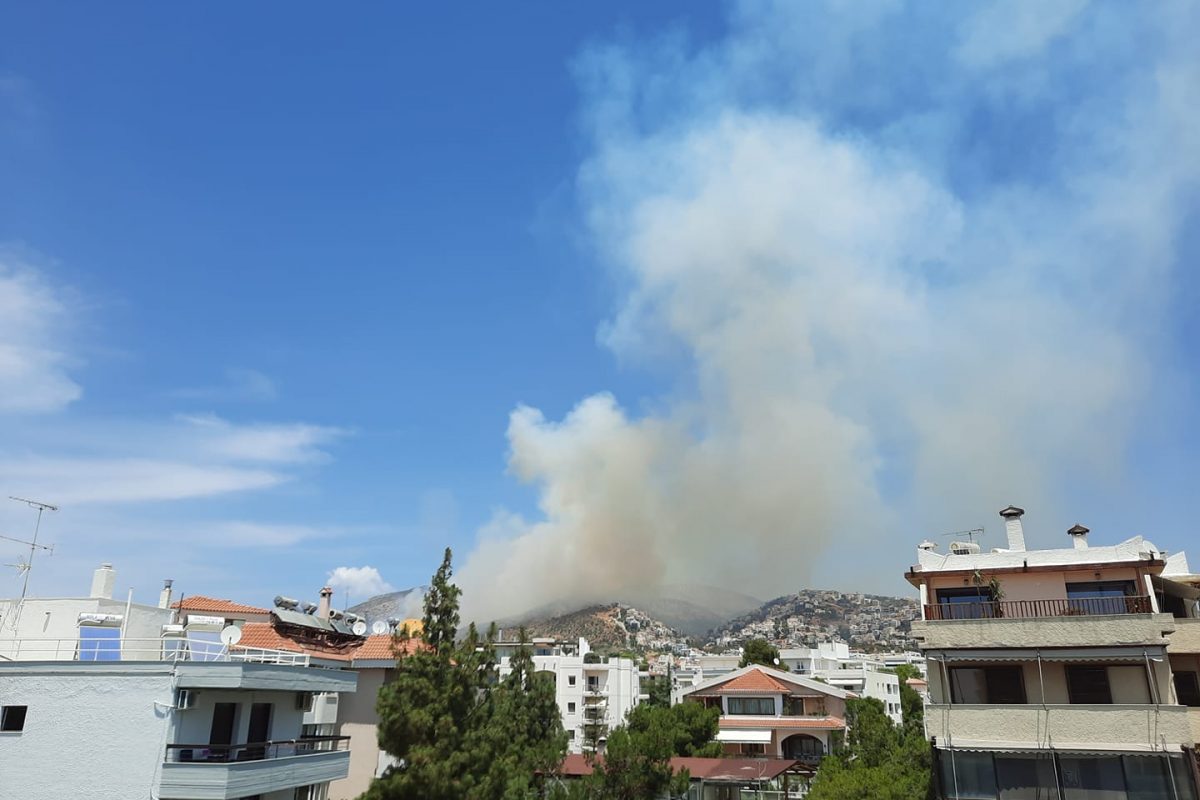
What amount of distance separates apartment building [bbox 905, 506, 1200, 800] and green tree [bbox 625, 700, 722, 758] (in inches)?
1049

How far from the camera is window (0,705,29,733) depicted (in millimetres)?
23031

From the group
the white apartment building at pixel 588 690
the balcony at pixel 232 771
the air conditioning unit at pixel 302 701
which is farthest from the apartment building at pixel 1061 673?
the white apartment building at pixel 588 690

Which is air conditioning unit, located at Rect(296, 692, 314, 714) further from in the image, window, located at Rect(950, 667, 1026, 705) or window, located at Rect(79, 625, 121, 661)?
window, located at Rect(950, 667, 1026, 705)

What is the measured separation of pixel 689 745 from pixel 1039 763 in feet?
108

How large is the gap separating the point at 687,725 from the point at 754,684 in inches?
670

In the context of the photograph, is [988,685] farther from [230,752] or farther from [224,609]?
[224,609]

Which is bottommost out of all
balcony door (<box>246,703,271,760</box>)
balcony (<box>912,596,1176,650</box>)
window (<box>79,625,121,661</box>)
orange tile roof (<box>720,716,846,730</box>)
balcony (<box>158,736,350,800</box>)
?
orange tile roof (<box>720,716,846,730</box>)

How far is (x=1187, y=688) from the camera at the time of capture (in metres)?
30.6

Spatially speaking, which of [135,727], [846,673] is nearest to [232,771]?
[135,727]

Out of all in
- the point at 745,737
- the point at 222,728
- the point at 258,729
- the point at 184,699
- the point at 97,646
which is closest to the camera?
Result: the point at 184,699

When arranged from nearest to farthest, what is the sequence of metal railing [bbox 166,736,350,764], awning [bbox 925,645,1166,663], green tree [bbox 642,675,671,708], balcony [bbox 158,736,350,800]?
balcony [bbox 158,736,350,800] < metal railing [bbox 166,736,350,764] < awning [bbox 925,645,1166,663] < green tree [bbox 642,675,671,708]

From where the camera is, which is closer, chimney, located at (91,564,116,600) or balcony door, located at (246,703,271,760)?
balcony door, located at (246,703,271,760)

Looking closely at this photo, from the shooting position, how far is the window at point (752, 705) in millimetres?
71875

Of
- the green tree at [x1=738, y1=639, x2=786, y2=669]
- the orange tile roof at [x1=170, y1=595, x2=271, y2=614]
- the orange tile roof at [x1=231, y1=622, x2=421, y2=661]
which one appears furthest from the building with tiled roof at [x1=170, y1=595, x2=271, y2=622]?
the green tree at [x1=738, y1=639, x2=786, y2=669]
